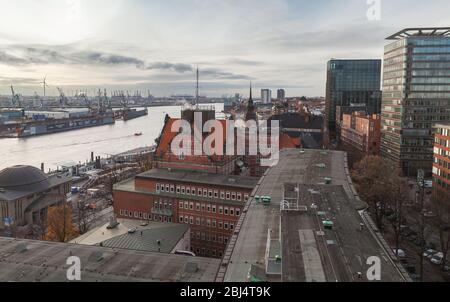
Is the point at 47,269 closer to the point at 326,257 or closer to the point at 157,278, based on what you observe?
the point at 157,278

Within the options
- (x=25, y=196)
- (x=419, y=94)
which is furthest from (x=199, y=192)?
(x=419, y=94)

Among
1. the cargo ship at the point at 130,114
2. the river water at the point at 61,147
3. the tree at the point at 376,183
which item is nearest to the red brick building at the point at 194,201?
the tree at the point at 376,183

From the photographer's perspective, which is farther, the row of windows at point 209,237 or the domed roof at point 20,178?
the domed roof at point 20,178

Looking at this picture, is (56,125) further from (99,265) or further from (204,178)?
(99,265)

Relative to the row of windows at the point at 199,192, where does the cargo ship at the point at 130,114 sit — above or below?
above

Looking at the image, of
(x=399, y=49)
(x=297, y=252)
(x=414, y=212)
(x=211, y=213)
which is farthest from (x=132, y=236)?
(x=399, y=49)

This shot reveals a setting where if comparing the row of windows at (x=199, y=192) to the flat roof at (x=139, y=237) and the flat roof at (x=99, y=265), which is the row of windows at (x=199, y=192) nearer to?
the flat roof at (x=139, y=237)

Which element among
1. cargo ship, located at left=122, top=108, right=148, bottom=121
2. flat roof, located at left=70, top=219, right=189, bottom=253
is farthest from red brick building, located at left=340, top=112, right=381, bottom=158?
cargo ship, located at left=122, top=108, right=148, bottom=121
